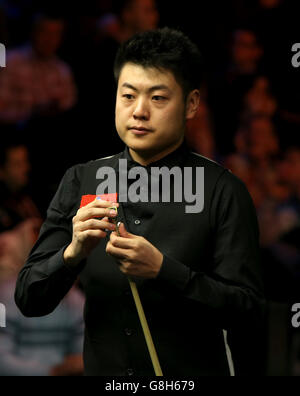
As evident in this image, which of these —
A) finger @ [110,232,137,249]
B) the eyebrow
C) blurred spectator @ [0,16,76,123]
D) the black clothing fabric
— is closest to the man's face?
the eyebrow

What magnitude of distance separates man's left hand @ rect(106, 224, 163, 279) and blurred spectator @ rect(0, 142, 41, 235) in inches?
78.3

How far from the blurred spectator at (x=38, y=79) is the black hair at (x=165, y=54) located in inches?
69.1

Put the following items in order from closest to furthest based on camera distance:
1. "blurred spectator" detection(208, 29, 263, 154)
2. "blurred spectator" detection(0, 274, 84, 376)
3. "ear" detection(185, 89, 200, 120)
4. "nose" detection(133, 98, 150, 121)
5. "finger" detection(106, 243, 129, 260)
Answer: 1. "finger" detection(106, 243, 129, 260)
2. "nose" detection(133, 98, 150, 121)
3. "ear" detection(185, 89, 200, 120)
4. "blurred spectator" detection(0, 274, 84, 376)
5. "blurred spectator" detection(208, 29, 263, 154)

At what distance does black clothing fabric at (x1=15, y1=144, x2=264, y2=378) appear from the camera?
64.8 inches

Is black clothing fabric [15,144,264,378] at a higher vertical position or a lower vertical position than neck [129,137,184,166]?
lower

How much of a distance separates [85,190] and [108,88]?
1597 mm

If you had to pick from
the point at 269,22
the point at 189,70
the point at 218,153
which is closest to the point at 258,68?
the point at 269,22

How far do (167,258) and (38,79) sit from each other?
2.21 m

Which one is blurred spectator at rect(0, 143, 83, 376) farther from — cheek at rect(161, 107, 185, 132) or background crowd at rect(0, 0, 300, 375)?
cheek at rect(161, 107, 185, 132)

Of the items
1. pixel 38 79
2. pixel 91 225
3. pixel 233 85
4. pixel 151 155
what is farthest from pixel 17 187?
pixel 91 225

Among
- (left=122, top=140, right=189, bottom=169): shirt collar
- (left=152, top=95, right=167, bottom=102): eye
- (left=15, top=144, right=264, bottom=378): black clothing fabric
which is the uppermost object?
(left=152, top=95, right=167, bottom=102): eye

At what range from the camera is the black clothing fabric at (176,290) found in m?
1.65

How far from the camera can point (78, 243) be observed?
158 centimetres
